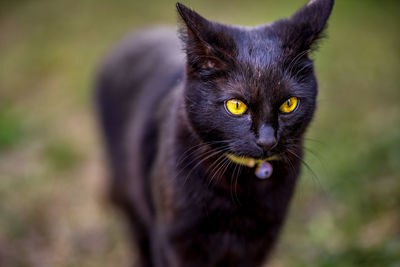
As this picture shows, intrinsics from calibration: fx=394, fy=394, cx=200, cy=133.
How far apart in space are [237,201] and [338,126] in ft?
7.98

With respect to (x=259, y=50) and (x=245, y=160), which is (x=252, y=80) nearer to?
(x=259, y=50)

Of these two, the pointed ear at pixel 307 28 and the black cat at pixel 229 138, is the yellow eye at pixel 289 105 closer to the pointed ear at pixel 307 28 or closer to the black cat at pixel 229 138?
the black cat at pixel 229 138

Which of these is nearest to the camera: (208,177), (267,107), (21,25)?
(267,107)

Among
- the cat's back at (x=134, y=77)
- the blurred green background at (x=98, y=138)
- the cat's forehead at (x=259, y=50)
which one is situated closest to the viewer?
the cat's forehead at (x=259, y=50)

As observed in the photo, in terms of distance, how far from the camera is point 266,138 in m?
1.61

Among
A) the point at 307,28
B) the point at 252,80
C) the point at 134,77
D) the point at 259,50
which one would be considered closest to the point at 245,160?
the point at 252,80

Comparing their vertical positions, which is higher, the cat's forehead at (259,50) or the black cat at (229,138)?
the cat's forehead at (259,50)

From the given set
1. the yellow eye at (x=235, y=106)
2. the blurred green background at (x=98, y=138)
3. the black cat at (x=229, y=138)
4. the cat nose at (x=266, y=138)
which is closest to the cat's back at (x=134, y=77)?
the black cat at (x=229, y=138)

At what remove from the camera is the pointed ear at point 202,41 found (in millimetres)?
1640

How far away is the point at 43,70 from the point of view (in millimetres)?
5051

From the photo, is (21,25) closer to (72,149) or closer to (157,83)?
(72,149)

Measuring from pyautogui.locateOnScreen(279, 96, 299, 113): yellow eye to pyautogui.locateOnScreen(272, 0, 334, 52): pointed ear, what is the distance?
0.76 ft

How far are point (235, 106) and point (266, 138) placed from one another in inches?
8.1

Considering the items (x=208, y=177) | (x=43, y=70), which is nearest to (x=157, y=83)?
(x=208, y=177)
